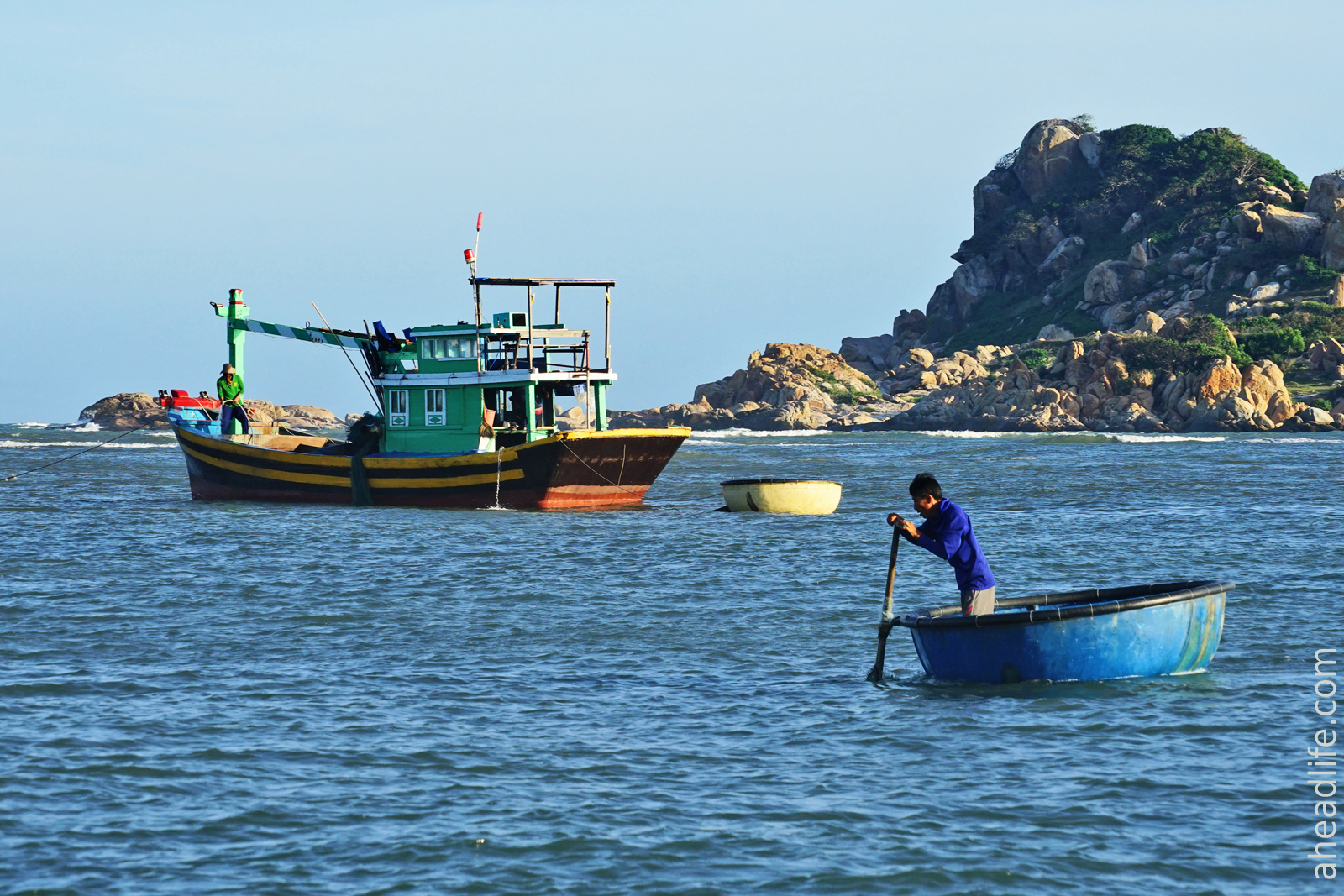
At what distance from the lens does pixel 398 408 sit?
33.5 meters

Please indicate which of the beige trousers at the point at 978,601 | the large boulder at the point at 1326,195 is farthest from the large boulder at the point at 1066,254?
the beige trousers at the point at 978,601

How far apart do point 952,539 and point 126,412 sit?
171m

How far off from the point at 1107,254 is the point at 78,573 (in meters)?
152

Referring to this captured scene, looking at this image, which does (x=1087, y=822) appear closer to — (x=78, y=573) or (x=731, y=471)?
(x=78, y=573)

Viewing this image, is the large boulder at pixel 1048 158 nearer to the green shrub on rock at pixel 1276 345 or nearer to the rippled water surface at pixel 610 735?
the green shrub on rock at pixel 1276 345

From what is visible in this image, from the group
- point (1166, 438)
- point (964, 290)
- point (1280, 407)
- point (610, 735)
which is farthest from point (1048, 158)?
point (610, 735)

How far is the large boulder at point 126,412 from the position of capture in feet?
545

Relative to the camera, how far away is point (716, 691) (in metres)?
13.0

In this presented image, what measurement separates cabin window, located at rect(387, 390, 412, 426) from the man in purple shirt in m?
22.1

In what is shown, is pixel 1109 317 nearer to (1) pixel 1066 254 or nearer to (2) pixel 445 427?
(1) pixel 1066 254

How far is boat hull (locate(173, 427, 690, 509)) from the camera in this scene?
3133 cm

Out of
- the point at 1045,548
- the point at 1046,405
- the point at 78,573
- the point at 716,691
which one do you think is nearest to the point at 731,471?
the point at 1045,548

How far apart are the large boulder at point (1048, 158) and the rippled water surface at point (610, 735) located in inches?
6236

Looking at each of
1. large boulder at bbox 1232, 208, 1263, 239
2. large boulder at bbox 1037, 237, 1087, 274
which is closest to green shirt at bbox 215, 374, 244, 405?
large boulder at bbox 1232, 208, 1263, 239
